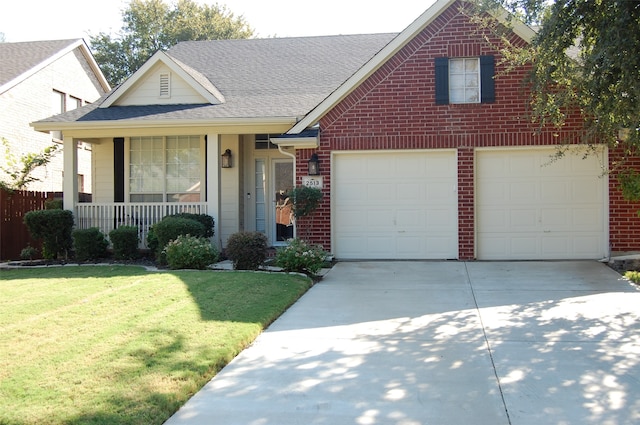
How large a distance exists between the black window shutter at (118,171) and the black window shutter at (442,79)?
312 inches

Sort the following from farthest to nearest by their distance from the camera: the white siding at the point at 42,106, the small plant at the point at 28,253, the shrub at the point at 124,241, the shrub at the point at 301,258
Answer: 1. the white siding at the point at 42,106
2. the small plant at the point at 28,253
3. the shrub at the point at 124,241
4. the shrub at the point at 301,258

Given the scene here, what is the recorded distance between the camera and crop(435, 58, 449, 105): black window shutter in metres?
12.1

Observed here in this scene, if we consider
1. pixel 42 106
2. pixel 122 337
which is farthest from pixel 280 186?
pixel 42 106

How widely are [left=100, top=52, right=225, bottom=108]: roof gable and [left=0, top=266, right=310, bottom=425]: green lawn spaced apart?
552 cm

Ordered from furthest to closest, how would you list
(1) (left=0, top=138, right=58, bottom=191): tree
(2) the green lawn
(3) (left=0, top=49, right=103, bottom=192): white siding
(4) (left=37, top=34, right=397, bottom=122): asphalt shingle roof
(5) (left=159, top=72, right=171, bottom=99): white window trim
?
(3) (left=0, top=49, right=103, bottom=192): white siding → (1) (left=0, top=138, right=58, bottom=191): tree → (5) (left=159, top=72, right=171, bottom=99): white window trim → (4) (left=37, top=34, right=397, bottom=122): asphalt shingle roof → (2) the green lawn

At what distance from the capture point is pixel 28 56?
20.8m

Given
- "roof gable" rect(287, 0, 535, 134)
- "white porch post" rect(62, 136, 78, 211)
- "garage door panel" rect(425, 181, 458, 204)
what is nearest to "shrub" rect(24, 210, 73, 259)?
"white porch post" rect(62, 136, 78, 211)

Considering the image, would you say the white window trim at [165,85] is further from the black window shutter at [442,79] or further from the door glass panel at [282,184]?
the black window shutter at [442,79]

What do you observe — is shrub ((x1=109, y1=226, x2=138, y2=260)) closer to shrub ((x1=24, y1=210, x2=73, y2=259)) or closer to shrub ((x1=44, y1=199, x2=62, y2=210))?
shrub ((x1=24, y1=210, x2=73, y2=259))

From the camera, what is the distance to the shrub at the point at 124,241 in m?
12.7

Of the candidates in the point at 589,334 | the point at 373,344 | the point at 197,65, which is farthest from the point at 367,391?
the point at 197,65

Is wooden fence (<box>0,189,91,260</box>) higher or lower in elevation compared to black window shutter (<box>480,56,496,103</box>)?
lower

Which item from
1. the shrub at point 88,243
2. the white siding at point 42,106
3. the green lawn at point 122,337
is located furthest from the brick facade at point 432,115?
the white siding at point 42,106

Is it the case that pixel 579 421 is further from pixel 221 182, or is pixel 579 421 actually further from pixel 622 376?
pixel 221 182
